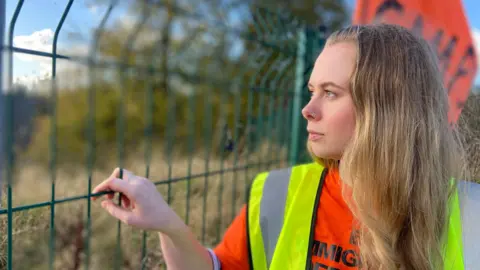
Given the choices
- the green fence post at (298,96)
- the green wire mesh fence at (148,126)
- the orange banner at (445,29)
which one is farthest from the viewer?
the green fence post at (298,96)

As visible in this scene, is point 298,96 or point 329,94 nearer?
point 329,94

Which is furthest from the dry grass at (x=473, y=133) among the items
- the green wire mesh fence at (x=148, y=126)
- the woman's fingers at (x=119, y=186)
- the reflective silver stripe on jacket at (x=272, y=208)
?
the green wire mesh fence at (x=148, y=126)

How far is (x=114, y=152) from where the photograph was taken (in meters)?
1.96

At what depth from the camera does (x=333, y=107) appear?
120cm

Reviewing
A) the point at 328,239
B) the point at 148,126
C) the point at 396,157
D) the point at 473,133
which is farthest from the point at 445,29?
the point at 148,126

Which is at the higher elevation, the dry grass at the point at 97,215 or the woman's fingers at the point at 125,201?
the woman's fingers at the point at 125,201

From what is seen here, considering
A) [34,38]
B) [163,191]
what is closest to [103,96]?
[163,191]

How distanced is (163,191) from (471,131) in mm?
1264

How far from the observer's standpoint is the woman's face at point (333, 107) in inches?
47.1

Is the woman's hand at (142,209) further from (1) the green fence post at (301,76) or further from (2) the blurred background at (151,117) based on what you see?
(1) the green fence post at (301,76)

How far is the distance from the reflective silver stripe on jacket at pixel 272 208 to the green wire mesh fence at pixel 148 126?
0.54 meters

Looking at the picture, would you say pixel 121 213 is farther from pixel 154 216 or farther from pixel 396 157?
pixel 396 157

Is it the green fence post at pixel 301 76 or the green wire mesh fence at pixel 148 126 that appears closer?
the green wire mesh fence at pixel 148 126

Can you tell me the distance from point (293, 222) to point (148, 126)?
86 centimetres
